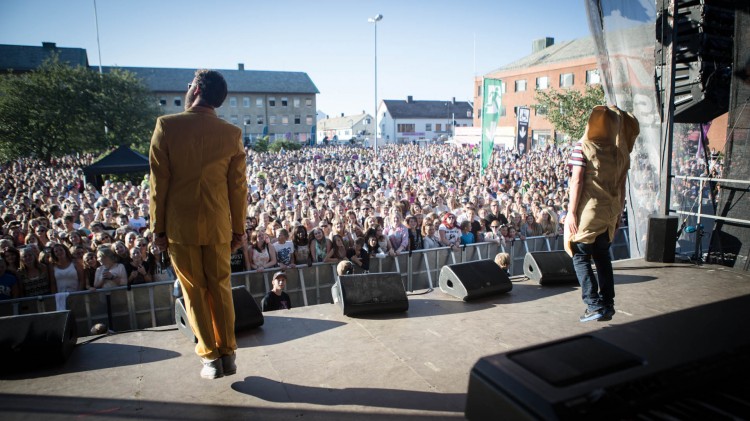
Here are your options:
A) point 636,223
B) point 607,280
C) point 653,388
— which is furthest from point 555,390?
point 636,223

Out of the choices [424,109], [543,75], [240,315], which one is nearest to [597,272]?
[240,315]

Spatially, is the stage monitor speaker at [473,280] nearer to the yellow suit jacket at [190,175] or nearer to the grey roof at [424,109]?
the yellow suit jacket at [190,175]

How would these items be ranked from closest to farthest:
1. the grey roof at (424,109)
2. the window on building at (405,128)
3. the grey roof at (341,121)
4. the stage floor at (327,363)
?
the stage floor at (327,363) < the window on building at (405,128) < the grey roof at (424,109) < the grey roof at (341,121)

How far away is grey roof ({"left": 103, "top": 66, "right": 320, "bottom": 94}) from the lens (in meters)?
69.7

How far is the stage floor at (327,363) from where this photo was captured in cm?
267

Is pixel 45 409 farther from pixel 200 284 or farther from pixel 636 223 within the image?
pixel 636 223

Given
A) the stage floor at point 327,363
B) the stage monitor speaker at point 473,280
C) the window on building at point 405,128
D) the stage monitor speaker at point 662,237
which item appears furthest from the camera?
the window on building at point 405,128

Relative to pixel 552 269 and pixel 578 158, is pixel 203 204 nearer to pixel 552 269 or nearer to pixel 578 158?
pixel 578 158

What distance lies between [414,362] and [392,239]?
580 cm

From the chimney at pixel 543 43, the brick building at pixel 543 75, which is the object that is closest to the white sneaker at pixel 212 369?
the brick building at pixel 543 75

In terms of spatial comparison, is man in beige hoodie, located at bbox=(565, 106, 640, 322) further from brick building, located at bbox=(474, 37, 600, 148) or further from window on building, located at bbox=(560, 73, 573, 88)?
window on building, located at bbox=(560, 73, 573, 88)

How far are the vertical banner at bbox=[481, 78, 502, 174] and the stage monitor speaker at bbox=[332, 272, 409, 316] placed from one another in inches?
535

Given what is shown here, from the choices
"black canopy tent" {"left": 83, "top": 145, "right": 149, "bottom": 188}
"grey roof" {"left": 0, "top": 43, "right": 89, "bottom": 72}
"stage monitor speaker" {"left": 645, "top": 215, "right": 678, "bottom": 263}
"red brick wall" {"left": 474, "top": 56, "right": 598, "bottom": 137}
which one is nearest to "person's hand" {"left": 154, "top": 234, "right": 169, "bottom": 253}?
"stage monitor speaker" {"left": 645, "top": 215, "right": 678, "bottom": 263}

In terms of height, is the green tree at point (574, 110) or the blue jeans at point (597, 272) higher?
the green tree at point (574, 110)
